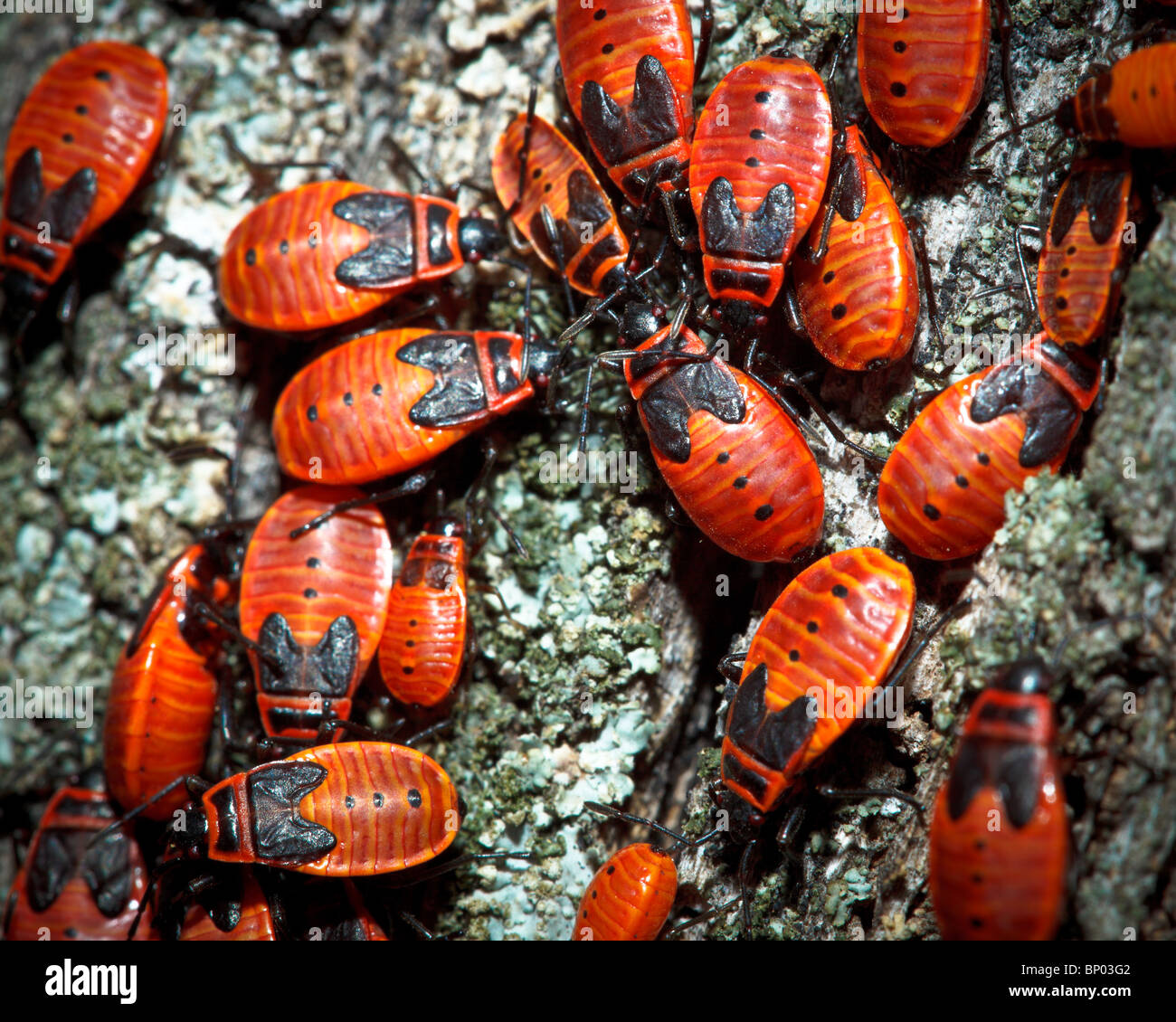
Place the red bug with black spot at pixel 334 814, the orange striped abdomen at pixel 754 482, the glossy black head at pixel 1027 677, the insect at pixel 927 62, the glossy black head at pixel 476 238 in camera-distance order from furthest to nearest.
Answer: the glossy black head at pixel 476 238 < the red bug with black spot at pixel 334 814 < the orange striped abdomen at pixel 754 482 < the insect at pixel 927 62 < the glossy black head at pixel 1027 677

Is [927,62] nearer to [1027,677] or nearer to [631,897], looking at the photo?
[1027,677]

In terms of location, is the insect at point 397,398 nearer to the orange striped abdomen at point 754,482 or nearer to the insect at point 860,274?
the orange striped abdomen at point 754,482

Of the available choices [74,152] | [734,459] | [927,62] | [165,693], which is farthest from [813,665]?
[74,152]

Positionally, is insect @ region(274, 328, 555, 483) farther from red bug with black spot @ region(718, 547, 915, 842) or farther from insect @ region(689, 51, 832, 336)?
red bug with black spot @ region(718, 547, 915, 842)

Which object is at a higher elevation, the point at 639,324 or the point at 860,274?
the point at 860,274

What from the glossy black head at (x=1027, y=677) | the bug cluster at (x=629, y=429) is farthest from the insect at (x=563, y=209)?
the glossy black head at (x=1027, y=677)

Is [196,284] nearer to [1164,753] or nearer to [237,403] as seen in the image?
[237,403]
